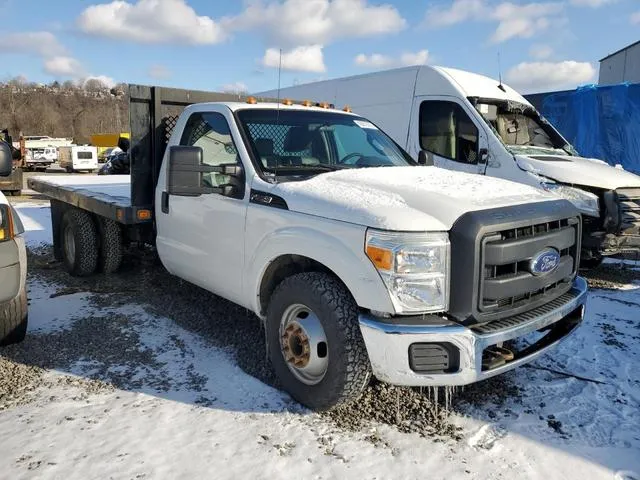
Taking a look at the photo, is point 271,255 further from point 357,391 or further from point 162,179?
point 162,179

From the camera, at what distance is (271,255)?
3.57 meters

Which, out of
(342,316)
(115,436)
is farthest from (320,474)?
(115,436)

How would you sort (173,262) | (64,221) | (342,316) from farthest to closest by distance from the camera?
(64,221)
(173,262)
(342,316)

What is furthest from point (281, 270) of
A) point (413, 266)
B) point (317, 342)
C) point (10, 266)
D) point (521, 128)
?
point (521, 128)

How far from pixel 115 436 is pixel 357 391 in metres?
1.41

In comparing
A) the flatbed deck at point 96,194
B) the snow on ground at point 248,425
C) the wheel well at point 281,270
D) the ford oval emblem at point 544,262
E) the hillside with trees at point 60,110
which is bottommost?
the snow on ground at point 248,425

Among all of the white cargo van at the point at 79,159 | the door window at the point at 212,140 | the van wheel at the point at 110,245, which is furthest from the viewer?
the white cargo van at the point at 79,159

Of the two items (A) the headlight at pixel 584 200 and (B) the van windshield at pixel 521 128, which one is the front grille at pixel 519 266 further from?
(B) the van windshield at pixel 521 128

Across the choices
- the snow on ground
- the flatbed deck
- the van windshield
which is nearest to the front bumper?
the snow on ground

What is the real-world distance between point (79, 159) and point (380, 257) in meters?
34.3

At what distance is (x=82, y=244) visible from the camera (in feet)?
20.5

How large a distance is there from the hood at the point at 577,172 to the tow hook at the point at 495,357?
12.5 ft

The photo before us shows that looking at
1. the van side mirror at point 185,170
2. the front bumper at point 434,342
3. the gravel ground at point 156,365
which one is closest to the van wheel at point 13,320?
the gravel ground at point 156,365

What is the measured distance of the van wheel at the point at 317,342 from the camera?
10.2 ft
